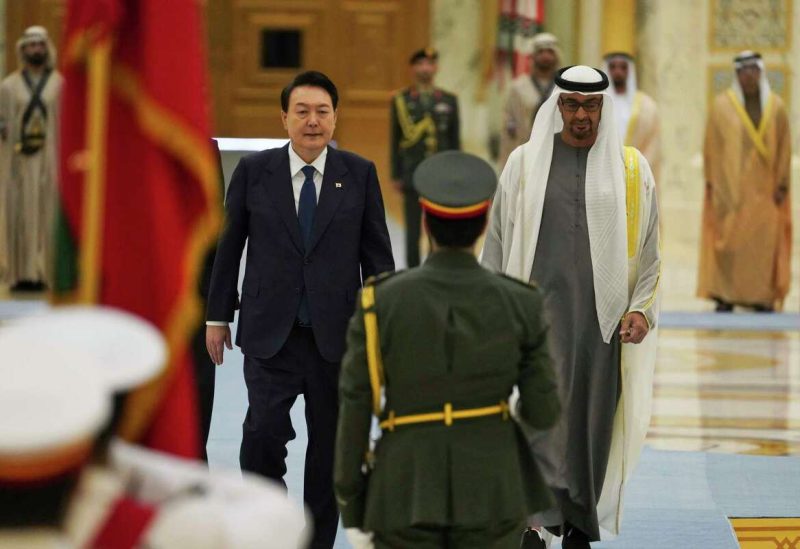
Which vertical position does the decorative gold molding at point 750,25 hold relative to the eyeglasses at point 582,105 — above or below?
below

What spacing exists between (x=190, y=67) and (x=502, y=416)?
1.39 meters

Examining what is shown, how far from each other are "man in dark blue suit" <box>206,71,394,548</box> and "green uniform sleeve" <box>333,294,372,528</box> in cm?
132

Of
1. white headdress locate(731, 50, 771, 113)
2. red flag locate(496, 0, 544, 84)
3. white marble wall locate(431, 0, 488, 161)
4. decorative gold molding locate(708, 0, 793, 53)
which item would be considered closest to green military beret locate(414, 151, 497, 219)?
white headdress locate(731, 50, 771, 113)

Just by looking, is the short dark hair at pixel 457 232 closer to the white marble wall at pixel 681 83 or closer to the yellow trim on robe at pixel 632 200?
the yellow trim on robe at pixel 632 200

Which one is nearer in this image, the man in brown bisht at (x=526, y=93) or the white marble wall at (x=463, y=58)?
the man in brown bisht at (x=526, y=93)

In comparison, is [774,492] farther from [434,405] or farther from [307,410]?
[434,405]

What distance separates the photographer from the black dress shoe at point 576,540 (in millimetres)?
5133

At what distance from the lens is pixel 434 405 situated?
11.4ft

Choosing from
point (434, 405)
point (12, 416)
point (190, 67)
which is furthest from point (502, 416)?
point (12, 416)

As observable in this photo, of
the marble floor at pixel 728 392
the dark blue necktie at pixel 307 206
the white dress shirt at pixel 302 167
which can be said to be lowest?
the marble floor at pixel 728 392

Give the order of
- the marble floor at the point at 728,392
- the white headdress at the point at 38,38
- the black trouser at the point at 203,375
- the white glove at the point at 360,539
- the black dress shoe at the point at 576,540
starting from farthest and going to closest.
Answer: the white headdress at the point at 38,38
the marble floor at the point at 728,392
the black trouser at the point at 203,375
the black dress shoe at the point at 576,540
the white glove at the point at 360,539

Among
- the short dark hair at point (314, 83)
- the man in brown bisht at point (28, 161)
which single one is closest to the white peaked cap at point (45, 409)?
the short dark hair at point (314, 83)

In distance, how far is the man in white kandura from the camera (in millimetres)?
5066

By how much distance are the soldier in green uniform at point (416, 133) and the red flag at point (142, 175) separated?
1017cm
